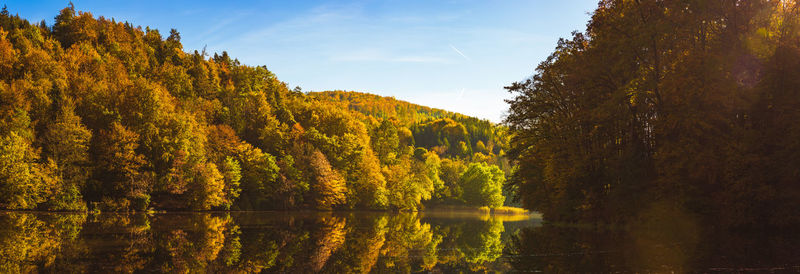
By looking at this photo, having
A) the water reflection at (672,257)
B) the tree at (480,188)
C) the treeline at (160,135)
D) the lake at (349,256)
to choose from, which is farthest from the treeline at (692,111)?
the tree at (480,188)

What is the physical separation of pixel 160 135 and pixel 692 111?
149ft

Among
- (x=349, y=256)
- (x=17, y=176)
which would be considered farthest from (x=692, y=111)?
(x=17, y=176)

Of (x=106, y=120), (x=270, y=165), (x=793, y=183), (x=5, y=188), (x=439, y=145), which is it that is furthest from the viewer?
(x=439, y=145)

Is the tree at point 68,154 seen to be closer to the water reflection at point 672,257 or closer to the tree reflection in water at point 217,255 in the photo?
the tree reflection in water at point 217,255

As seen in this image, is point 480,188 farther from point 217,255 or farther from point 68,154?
point 217,255

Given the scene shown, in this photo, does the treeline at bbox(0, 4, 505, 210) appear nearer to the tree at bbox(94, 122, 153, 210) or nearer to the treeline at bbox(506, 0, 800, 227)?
the tree at bbox(94, 122, 153, 210)

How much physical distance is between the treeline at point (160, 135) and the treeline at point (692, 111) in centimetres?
3732

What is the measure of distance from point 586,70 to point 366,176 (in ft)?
175

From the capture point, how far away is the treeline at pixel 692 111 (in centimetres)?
2327

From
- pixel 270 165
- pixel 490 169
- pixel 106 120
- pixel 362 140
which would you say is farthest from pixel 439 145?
pixel 106 120

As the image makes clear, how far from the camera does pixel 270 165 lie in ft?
214

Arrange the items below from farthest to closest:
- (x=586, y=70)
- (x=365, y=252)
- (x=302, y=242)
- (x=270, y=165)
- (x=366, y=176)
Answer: (x=366, y=176), (x=270, y=165), (x=586, y=70), (x=302, y=242), (x=365, y=252)

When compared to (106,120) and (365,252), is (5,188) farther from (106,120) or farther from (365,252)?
(365,252)

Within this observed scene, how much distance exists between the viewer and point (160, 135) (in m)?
52.0
